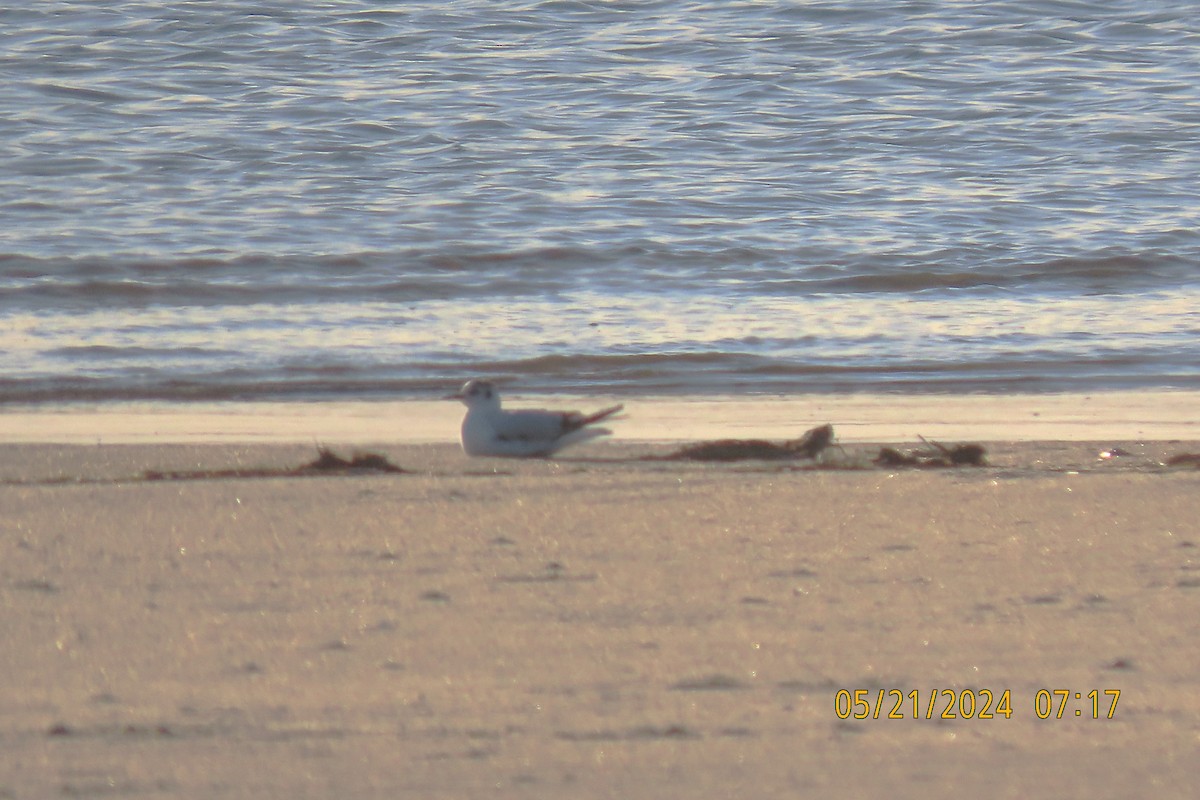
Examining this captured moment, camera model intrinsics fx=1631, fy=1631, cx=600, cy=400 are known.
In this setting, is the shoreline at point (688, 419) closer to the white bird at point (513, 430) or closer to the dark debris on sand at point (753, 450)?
the white bird at point (513, 430)

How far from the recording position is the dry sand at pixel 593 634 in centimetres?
242

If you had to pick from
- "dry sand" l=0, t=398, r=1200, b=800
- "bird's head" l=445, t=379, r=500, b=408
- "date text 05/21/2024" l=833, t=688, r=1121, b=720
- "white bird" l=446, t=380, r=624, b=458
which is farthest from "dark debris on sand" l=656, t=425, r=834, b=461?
"date text 05/21/2024" l=833, t=688, r=1121, b=720

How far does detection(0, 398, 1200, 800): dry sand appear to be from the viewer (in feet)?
7.93

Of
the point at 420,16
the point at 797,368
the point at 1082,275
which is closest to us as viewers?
the point at 797,368

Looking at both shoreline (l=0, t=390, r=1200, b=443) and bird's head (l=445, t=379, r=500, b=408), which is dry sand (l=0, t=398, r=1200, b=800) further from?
shoreline (l=0, t=390, r=1200, b=443)

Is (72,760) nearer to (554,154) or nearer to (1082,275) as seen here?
(1082,275)

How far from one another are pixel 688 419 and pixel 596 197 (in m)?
6.20

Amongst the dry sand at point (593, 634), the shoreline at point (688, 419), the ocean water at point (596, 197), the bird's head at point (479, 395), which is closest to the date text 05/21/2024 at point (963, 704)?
the dry sand at point (593, 634)

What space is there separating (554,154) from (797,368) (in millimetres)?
6695

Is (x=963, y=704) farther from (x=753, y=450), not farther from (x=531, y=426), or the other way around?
(x=531, y=426)

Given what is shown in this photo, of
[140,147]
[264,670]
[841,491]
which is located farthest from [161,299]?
[264,670]

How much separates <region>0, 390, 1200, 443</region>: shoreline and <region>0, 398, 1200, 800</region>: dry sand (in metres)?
1.30

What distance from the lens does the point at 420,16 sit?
1864cm

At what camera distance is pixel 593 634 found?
10.0 ft
